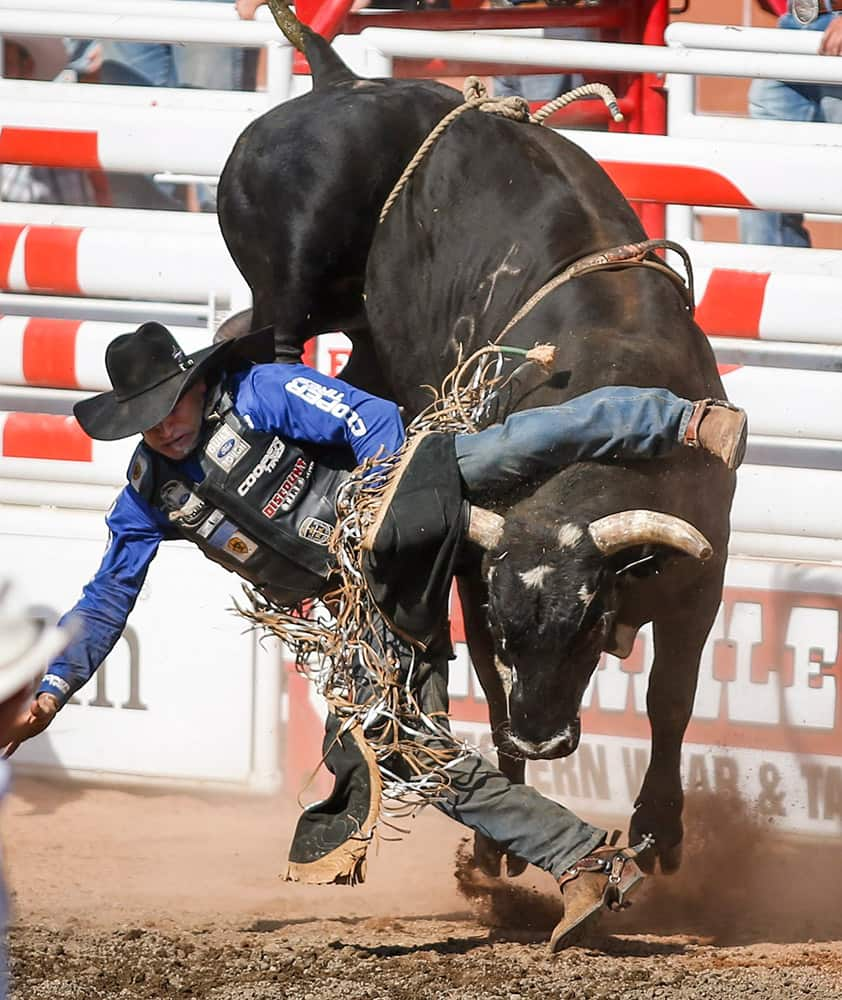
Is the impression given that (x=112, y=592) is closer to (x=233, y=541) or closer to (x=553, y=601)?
(x=233, y=541)

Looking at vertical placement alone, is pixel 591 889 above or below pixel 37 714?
below

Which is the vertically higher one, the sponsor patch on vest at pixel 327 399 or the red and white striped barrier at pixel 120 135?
the red and white striped barrier at pixel 120 135

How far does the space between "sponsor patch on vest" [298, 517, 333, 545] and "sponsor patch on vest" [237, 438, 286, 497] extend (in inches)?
5.9

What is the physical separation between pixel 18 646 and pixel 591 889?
82.9 inches

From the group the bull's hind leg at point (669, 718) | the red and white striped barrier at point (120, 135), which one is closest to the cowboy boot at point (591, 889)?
the bull's hind leg at point (669, 718)

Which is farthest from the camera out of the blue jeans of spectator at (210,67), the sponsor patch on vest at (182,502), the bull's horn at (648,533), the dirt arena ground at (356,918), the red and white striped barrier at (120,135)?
the blue jeans of spectator at (210,67)

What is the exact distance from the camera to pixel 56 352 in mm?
5578

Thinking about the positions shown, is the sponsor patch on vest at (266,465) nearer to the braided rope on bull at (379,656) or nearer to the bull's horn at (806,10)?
the braided rope on bull at (379,656)

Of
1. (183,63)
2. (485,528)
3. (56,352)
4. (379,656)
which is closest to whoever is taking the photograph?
(485,528)

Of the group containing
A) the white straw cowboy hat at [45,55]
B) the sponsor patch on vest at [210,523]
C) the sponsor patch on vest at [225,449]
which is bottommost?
the sponsor patch on vest at [210,523]

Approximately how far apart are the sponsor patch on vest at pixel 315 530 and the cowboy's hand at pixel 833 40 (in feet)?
8.09

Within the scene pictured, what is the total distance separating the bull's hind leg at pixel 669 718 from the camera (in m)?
4.02

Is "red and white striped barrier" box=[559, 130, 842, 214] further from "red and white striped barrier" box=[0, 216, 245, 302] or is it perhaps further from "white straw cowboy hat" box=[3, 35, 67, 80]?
"white straw cowboy hat" box=[3, 35, 67, 80]

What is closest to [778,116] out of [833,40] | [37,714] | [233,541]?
[833,40]
